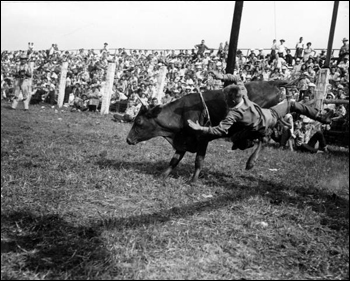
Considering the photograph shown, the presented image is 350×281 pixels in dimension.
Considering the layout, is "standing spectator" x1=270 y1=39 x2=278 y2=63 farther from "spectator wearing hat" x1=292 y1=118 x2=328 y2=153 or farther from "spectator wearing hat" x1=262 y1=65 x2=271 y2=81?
"spectator wearing hat" x1=292 y1=118 x2=328 y2=153

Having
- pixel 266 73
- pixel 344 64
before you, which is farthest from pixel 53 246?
pixel 344 64

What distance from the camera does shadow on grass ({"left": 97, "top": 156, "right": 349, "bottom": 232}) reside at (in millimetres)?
5286

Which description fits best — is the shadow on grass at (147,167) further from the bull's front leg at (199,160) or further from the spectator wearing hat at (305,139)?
the spectator wearing hat at (305,139)

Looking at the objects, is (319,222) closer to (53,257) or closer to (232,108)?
(232,108)

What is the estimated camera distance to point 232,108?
6.46m

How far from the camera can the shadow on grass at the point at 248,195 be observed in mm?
5286

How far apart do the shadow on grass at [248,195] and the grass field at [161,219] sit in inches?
0.8

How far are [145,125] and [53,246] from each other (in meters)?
3.84

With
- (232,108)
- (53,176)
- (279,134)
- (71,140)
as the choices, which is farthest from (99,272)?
(279,134)

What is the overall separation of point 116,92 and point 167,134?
16206 millimetres

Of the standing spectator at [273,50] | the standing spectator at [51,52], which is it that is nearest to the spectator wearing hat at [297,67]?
the standing spectator at [273,50]

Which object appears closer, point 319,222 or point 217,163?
point 319,222

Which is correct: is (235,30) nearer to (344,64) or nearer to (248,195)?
(248,195)

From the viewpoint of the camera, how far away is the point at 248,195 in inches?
252
